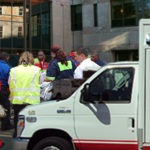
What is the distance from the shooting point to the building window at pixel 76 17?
111 feet

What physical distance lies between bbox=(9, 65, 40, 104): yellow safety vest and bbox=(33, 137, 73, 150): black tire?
79.1 inches

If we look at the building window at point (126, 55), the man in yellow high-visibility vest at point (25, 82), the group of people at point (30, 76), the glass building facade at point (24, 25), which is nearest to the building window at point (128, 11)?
the building window at point (126, 55)

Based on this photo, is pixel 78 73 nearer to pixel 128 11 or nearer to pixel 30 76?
Answer: pixel 30 76

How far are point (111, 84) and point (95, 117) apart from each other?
525 millimetres

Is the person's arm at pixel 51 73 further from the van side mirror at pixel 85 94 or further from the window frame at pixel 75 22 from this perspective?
the window frame at pixel 75 22

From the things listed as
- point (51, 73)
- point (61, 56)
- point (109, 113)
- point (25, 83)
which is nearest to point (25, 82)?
point (25, 83)

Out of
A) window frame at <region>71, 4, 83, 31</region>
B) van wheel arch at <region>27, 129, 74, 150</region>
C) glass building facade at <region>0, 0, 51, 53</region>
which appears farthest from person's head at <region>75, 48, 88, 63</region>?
window frame at <region>71, 4, 83, 31</region>

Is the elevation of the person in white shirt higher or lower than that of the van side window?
higher

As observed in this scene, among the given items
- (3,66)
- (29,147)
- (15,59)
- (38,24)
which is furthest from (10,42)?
(29,147)

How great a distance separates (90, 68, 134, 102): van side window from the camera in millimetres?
5148

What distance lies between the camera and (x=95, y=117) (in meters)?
5.13

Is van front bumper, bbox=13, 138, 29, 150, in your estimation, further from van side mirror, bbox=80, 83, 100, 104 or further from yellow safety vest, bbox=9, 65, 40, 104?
yellow safety vest, bbox=9, 65, 40, 104

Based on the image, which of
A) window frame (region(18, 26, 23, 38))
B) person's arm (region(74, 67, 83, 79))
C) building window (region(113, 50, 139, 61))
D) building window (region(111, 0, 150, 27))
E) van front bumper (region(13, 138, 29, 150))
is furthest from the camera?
window frame (region(18, 26, 23, 38))

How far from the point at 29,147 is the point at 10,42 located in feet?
87.0
